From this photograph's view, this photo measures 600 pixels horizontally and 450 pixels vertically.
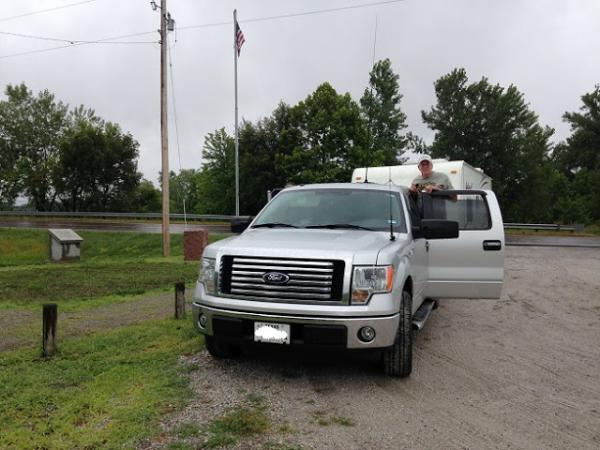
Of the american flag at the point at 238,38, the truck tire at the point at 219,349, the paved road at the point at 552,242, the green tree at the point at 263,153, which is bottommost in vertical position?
the paved road at the point at 552,242

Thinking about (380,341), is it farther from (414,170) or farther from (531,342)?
(414,170)

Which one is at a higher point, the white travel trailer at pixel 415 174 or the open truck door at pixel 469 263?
the white travel trailer at pixel 415 174

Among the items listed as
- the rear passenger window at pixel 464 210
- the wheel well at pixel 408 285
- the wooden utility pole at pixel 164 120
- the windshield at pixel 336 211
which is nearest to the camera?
the wheel well at pixel 408 285

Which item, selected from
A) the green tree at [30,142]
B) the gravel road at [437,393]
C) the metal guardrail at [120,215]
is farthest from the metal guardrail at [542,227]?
the green tree at [30,142]

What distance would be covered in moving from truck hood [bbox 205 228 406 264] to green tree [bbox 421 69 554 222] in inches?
1877

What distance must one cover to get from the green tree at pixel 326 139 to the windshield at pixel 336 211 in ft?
120

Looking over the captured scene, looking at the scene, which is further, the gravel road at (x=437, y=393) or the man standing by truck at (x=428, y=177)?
the man standing by truck at (x=428, y=177)

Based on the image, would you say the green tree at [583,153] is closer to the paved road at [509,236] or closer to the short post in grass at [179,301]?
the paved road at [509,236]

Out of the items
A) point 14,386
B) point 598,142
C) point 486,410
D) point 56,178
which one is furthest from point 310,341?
point 598,142

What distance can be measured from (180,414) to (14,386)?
161 cm

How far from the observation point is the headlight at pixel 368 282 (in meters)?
4.03

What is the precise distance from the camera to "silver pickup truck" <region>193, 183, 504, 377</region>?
158 inches

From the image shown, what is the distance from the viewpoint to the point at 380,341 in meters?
4.04

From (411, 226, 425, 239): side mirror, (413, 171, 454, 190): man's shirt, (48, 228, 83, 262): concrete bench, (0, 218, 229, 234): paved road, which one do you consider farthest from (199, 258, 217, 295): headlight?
(0, 218, 229, 234): paved road
